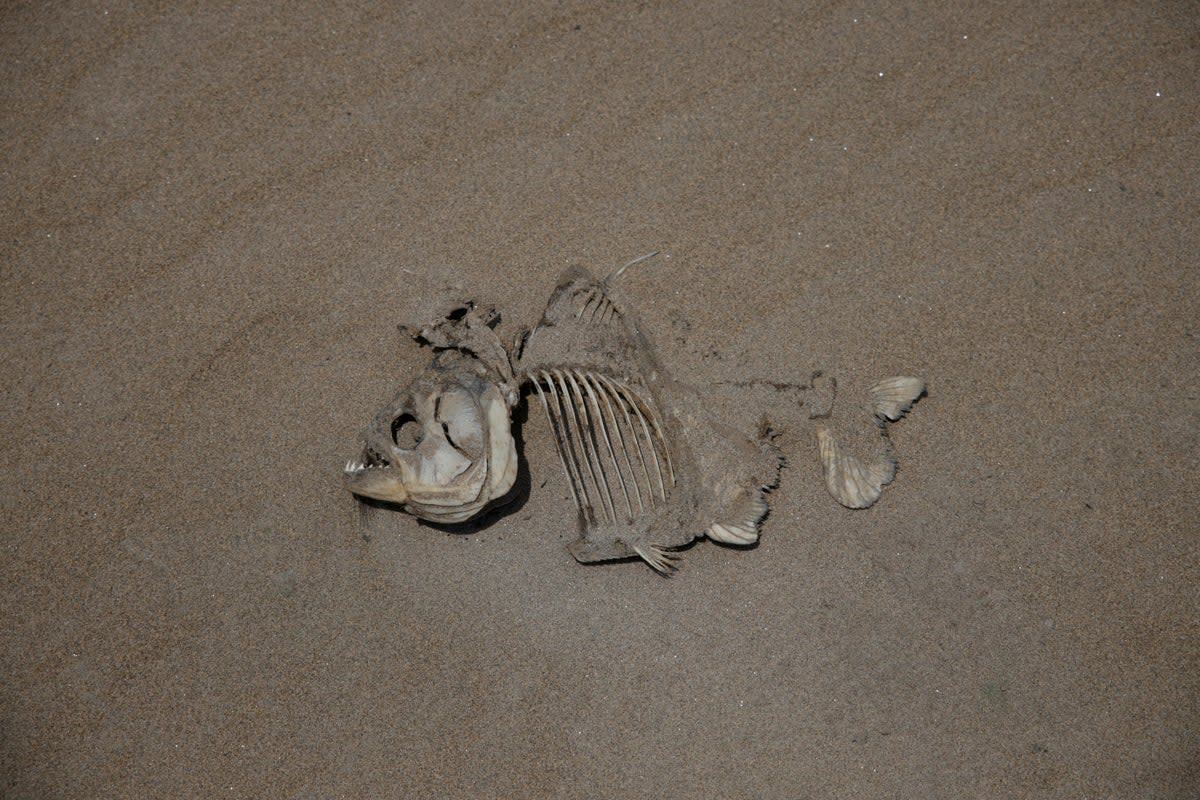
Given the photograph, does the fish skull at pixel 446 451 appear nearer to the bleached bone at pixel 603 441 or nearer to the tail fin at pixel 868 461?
the bleached bone at pixel 603 441

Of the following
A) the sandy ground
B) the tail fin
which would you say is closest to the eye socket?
the sandy ground

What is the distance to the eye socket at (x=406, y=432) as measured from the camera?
2.75m

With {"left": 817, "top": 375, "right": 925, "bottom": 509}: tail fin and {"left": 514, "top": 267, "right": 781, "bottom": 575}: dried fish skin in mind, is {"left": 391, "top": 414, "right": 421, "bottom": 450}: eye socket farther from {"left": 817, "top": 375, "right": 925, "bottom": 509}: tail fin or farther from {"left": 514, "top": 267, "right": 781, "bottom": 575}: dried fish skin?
{"left": 817, "top": 375, "right": 925, "bottom": 509}: tail fin

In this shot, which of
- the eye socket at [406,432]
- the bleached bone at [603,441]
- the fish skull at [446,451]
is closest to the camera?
the fish skull at [446,451]

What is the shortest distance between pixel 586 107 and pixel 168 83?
1634mm

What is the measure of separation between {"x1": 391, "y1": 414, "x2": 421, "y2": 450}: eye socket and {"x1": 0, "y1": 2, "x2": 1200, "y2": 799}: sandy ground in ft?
0.62

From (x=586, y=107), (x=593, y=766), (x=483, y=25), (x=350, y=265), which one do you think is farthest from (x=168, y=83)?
(x=593, y=766)

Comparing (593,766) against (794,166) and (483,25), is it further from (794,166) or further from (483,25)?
(483,25)

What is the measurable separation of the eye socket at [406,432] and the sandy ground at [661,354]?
189mm

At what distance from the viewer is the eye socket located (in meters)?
2.75

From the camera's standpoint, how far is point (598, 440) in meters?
2.85

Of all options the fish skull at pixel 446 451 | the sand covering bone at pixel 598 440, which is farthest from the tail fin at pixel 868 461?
the fish skull at pixel 446 451

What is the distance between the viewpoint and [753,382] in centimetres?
282

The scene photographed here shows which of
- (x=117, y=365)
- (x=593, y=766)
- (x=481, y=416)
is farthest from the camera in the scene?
(x=117, y=365)
